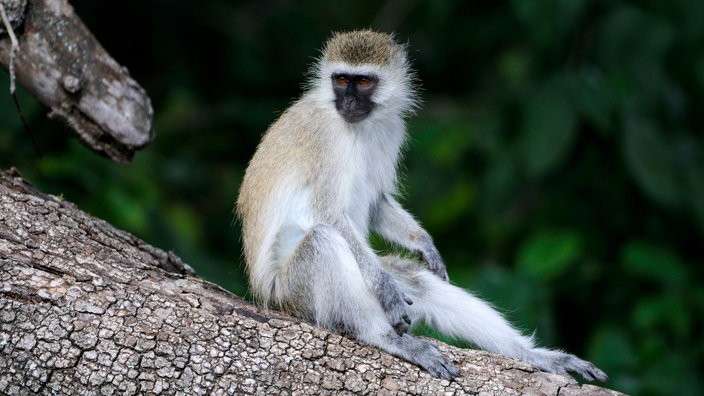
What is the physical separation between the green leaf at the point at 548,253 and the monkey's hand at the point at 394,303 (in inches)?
125

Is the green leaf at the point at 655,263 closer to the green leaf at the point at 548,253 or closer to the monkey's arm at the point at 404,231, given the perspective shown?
the green leaf at the point at 548,253

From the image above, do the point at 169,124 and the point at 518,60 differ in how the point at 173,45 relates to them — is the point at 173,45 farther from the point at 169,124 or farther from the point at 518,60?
the point at 518,60

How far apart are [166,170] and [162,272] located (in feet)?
23.0

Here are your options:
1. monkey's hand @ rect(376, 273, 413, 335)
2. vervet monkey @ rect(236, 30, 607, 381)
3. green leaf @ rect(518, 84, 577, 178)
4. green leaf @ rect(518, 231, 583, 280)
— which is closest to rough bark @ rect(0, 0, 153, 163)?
vervet monkey @ rect(236, 30, 607, 381)

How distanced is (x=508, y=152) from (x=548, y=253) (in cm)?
120

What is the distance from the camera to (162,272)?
5.50 meters

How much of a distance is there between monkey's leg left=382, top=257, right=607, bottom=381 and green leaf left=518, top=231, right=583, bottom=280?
93.9 inches

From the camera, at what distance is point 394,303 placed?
5980 millimetres

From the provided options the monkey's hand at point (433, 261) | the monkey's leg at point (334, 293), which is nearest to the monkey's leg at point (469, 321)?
the monkey's hand at point (433, 261)

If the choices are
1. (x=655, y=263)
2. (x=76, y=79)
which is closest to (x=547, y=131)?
(x=655, y=263)

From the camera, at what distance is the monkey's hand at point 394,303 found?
5.82m

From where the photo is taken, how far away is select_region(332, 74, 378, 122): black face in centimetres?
699

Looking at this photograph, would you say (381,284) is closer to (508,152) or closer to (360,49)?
(360,49)

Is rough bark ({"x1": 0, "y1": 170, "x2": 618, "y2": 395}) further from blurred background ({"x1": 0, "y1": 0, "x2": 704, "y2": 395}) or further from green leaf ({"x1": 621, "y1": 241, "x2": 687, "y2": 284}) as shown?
green leaf ({"x1": 621, "y1": 241, "x2": 687, "y2": 284})
